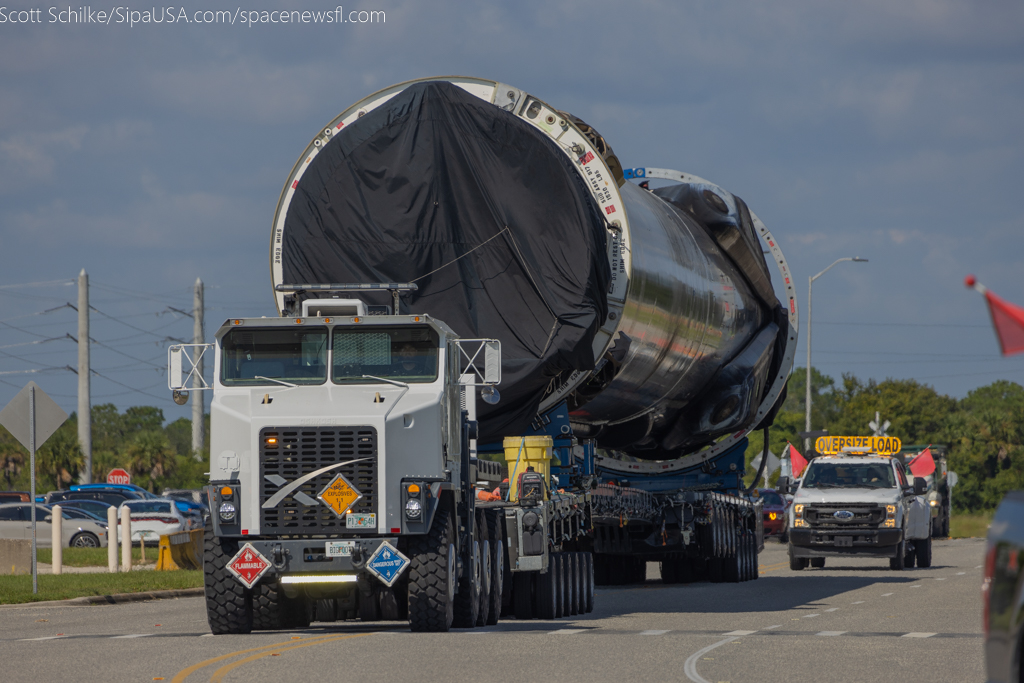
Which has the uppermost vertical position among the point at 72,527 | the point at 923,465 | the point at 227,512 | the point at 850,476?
the point at 923,465

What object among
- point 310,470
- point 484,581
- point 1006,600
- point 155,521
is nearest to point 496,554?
point 484,581

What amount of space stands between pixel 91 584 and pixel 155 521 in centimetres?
1657

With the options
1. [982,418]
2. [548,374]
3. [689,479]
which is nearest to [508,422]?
[548,374]

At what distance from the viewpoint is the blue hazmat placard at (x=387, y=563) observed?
43.9ft

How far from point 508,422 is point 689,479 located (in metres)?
8.92

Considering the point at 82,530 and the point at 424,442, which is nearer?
the point at 424,442

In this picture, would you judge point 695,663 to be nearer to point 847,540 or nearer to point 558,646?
point 558,646

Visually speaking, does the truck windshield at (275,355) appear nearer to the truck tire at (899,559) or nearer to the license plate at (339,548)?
the license plate at (339,548)

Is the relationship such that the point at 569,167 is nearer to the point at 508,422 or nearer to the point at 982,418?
the point at 508,422

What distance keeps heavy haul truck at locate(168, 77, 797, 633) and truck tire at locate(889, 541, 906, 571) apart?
23.7 feet

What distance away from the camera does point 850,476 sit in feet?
97.6

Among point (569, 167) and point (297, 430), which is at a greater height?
point (569, 167)

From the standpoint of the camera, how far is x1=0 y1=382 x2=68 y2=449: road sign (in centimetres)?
2145

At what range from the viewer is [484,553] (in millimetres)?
15148
